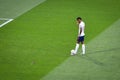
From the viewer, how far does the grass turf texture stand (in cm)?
1892

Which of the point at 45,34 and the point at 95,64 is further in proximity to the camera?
the point at 45,34

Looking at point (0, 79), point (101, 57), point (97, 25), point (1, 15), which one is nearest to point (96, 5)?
point (97, 25)

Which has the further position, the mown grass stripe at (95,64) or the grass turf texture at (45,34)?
the grass turf texture at (45,34)

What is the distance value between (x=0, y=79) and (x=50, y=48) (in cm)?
399

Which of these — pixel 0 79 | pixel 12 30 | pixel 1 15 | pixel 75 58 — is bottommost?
pixel 0 79

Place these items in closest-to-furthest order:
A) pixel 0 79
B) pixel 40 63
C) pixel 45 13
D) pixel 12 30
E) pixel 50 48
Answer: pixel 0 79
pixel 40 63
pixel 50 48
pixel 12 30
pixel 45 13

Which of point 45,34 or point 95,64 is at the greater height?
point 45,34

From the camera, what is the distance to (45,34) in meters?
22.8

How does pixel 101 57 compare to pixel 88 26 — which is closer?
pixel 101 57

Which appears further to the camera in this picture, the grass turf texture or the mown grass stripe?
the grass turf texture

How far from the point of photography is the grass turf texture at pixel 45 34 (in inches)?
745

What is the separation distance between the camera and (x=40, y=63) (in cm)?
1916

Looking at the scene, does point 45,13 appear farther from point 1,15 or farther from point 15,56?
point 15,56

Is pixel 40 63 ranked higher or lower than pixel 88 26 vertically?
lower
